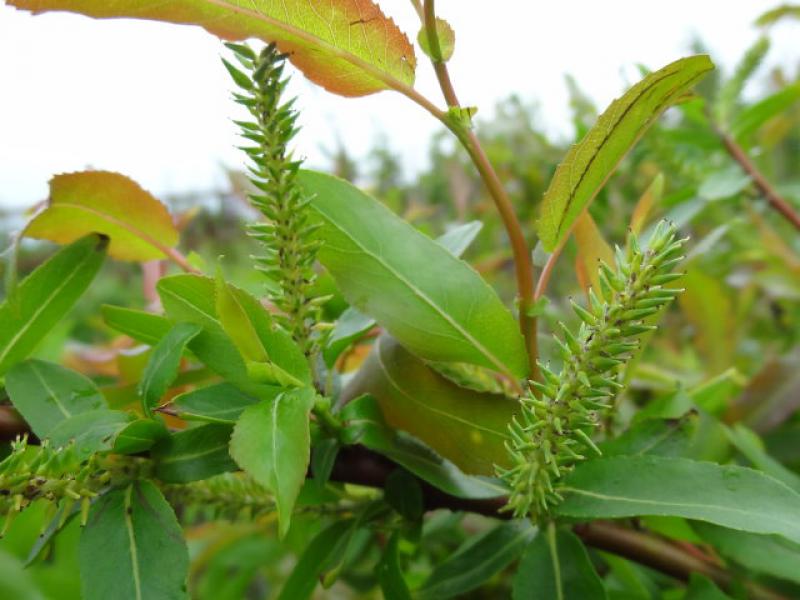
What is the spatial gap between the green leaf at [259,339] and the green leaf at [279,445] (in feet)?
0.06

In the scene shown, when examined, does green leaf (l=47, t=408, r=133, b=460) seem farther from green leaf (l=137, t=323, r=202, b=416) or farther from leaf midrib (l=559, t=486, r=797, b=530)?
leaf midrib (l=559, t=486, r=797, b=530)

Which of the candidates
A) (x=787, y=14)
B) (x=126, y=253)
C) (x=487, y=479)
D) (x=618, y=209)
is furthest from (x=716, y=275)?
(x=126, y=253)

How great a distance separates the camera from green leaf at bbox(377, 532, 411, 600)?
47 centimetres

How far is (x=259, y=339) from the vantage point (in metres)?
0.39

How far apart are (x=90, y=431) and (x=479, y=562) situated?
0.27 metres

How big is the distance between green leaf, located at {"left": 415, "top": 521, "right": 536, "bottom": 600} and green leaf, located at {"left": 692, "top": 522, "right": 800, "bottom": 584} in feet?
0.39

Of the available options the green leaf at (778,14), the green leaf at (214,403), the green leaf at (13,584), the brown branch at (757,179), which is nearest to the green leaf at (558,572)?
the green leaf at (214,403)

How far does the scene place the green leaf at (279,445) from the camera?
33 centimetres

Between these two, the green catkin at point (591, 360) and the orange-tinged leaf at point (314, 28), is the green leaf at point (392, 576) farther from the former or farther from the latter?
the orange-tinged leaf at point (314, 28)

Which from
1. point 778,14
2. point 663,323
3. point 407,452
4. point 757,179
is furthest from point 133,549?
point 663,323

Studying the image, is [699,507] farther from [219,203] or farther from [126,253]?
[219,203]

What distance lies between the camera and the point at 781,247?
1.07 metres

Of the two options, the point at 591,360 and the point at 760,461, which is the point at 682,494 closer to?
the point at 591,360

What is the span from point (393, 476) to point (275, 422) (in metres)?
0.15
